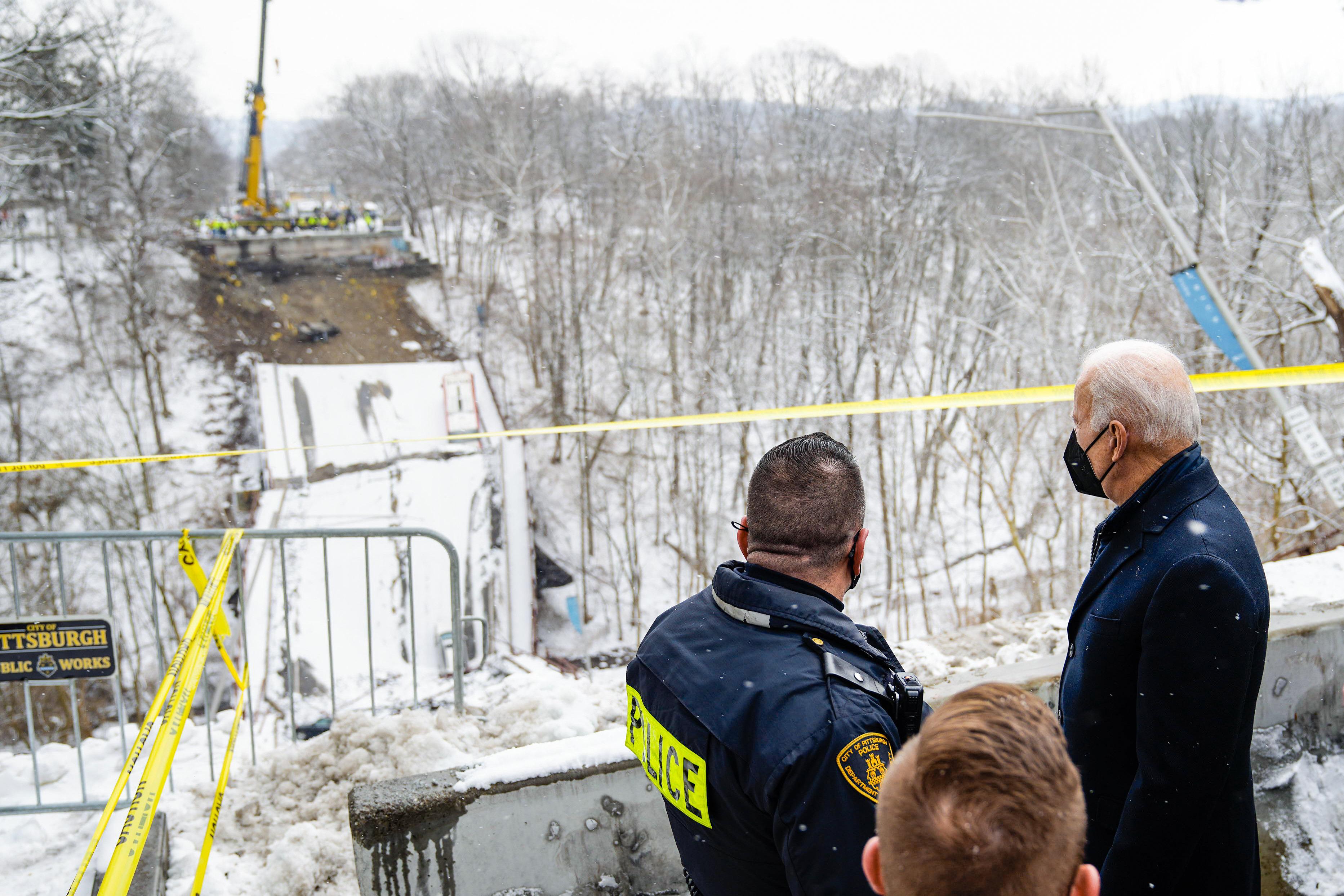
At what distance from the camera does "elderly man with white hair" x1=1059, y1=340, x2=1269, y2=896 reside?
6.42ft

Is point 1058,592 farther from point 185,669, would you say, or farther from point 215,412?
point 215,412

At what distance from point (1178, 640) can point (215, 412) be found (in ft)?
95.8

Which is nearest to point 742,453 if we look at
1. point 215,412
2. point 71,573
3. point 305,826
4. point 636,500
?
point 636,500

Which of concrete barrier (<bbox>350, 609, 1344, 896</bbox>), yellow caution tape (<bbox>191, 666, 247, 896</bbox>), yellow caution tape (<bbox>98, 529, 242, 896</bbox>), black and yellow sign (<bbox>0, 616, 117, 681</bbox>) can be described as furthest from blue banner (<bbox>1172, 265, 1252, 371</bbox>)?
black and yellow sign (<bbox>0, 616, 117, 681</bbox>)

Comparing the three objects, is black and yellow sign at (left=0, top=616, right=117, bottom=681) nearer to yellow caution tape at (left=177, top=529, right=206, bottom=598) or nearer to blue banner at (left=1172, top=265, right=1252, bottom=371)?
yellow caution tape at (left=177, top=529, right=206, bottom=598)

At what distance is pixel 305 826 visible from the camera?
3.60 meters

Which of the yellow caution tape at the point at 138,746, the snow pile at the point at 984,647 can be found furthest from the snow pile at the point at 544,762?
the snow pile at the point at 984,647

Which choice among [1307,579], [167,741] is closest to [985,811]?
[167,741]

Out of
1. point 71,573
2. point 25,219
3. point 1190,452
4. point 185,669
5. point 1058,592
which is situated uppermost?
point 25,219

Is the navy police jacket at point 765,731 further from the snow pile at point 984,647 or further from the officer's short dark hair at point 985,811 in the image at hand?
the snow pile at point 984,647

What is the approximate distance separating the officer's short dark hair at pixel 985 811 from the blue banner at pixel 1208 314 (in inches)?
308

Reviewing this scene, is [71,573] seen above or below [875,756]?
below

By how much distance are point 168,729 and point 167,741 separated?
0.05 metres

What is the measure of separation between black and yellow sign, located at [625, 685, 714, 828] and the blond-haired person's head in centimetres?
65
